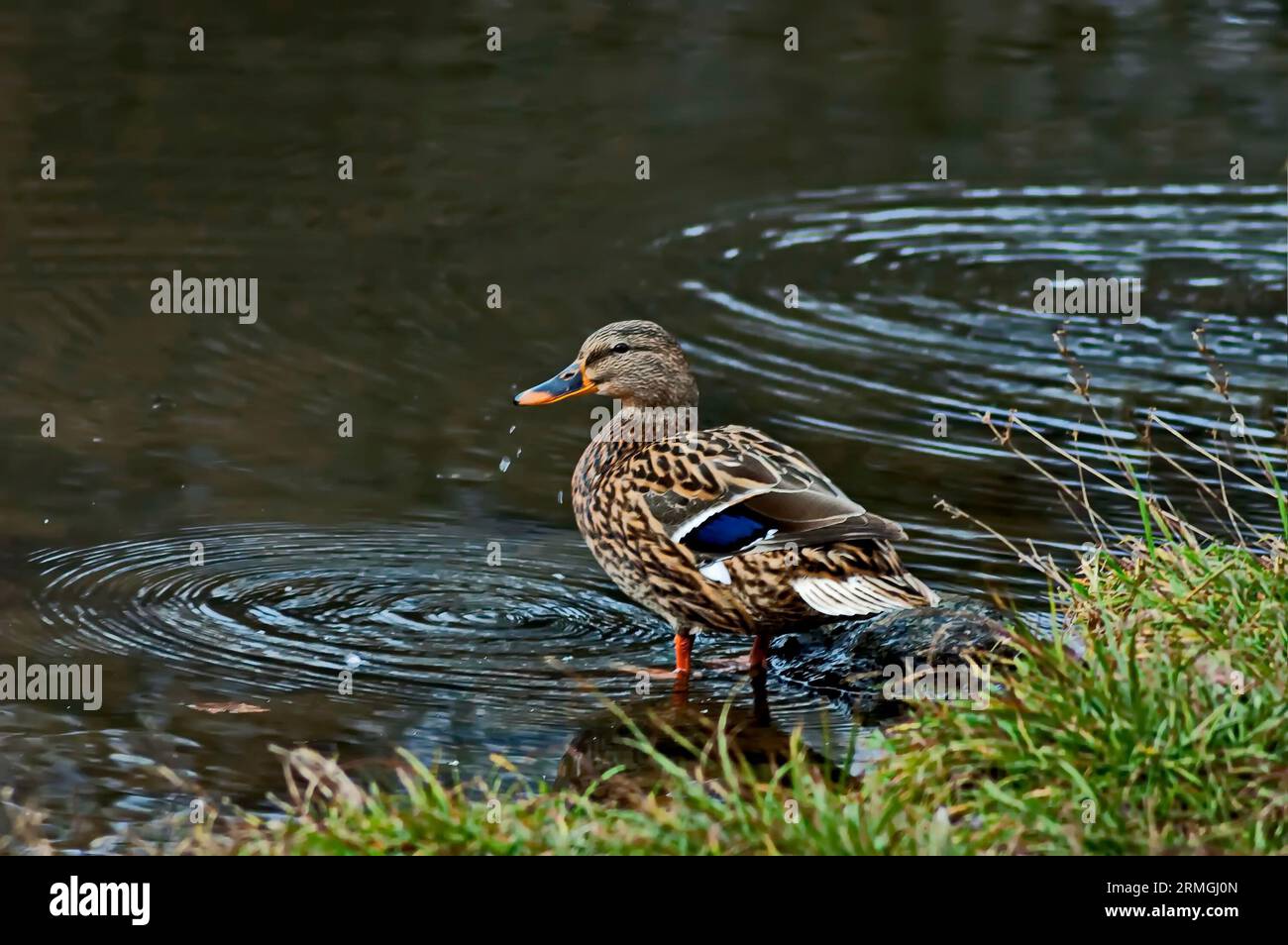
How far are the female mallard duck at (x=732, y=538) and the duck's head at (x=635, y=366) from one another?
0.25m

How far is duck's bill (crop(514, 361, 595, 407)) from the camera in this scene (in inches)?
309

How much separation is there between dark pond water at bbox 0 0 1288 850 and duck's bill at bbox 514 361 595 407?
2.09ft

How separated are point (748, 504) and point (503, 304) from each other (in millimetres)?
4900

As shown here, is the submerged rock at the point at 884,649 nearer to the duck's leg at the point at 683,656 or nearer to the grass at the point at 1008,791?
the duck's leg at the point at 683,656

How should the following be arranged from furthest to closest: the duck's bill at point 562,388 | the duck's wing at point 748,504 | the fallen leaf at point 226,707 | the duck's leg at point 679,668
A: the duck's bill at point 562,388
the duck's leg at point 679,668
the duck's wing at point 748,504
the fallen leaf at point 226,707

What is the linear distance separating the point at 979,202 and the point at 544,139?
123 inches

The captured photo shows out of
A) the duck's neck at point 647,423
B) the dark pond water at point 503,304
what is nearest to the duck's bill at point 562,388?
the duck's neck at point 647,423

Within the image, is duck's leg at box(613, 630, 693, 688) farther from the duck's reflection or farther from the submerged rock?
the submerged rock

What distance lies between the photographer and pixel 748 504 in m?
6.87

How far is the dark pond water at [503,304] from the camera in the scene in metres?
7.05

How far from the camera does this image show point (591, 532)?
7.40 meters

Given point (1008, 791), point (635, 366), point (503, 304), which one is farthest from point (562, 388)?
point (503, 304)
